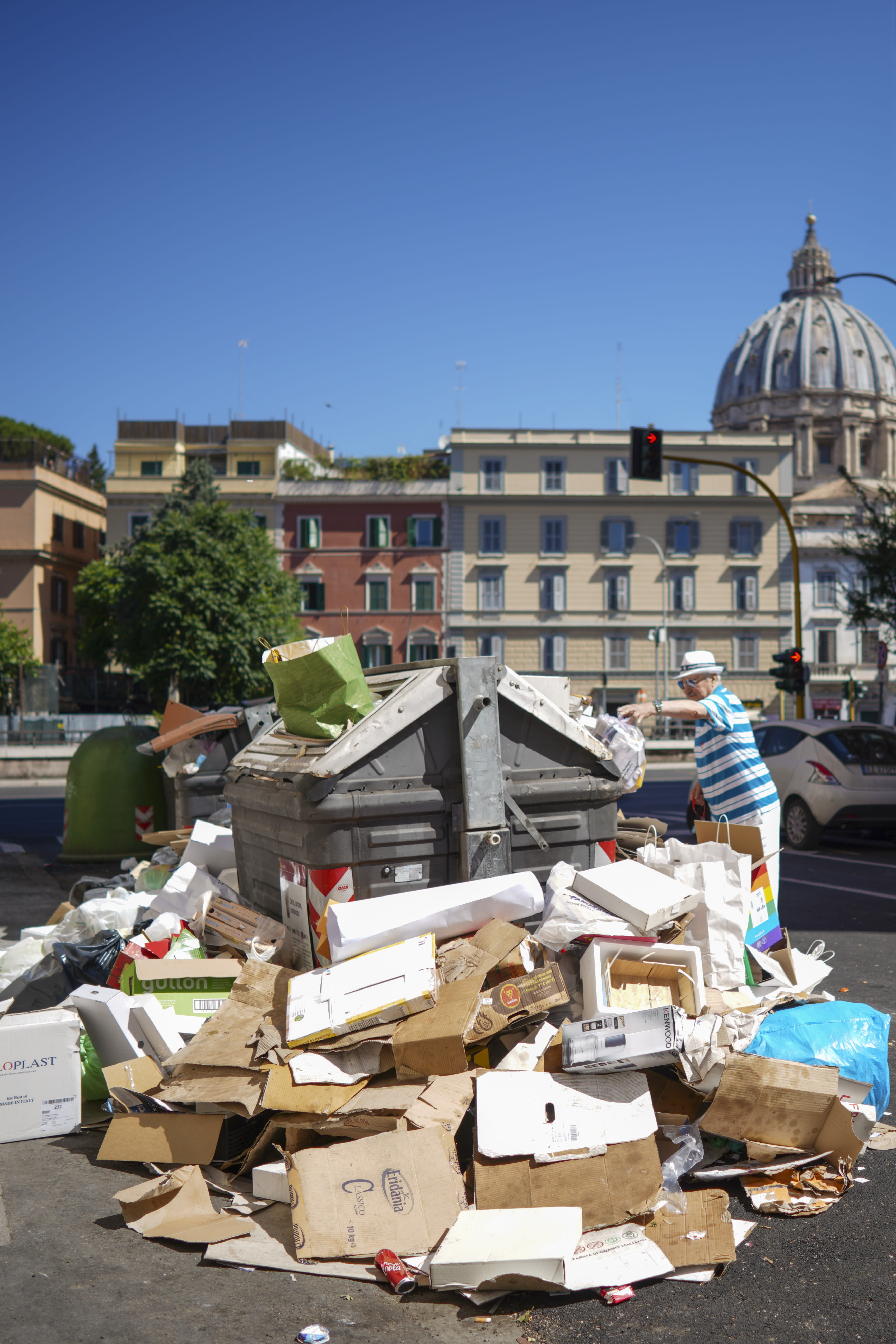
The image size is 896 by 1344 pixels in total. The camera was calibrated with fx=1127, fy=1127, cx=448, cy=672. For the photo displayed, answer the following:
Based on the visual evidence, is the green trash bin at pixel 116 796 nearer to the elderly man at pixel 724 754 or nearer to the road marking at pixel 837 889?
the road marking at pixel 837 889

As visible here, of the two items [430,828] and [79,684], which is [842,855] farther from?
[79,684]

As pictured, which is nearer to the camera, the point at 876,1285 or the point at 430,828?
the point at 876,1285

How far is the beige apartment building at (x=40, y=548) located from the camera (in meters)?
56.2

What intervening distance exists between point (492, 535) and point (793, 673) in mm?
35463

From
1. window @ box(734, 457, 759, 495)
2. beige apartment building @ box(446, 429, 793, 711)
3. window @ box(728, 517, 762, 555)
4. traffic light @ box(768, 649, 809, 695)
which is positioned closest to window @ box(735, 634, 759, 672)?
beige apartment building @ box(446, 429, 793, 711)

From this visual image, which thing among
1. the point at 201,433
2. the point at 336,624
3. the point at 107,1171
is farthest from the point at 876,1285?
the point at 201,433

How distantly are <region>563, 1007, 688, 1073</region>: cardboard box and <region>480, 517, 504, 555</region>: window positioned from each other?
175 feet

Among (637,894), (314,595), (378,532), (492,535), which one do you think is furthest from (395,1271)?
(492,535)

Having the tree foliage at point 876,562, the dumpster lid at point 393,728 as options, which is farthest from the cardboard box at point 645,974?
the tree foliage at point 876,562

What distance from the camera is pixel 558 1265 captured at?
3.14 meters

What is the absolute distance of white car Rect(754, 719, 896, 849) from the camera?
12000 mm

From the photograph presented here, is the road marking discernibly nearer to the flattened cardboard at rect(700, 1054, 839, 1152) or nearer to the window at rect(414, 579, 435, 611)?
the flattened cardboard at rect(700, 1054, 839, 1152)

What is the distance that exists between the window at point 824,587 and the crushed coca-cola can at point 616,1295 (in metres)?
63.4

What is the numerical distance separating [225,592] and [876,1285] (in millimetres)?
41700
